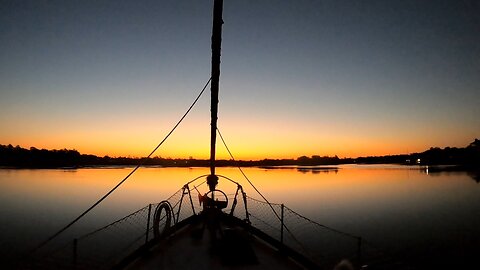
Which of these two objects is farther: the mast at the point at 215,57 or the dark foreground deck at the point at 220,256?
the dark foreground deck at the point at 220,256

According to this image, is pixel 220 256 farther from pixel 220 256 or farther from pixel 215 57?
pixel 215 57

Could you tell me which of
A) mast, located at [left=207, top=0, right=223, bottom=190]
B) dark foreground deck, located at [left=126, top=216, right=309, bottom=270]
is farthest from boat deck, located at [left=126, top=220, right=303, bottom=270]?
mast, located at [left=207, top=0, right=223, bottom=190]

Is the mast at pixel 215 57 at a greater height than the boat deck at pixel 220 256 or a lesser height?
greater

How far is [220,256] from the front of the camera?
9055mm

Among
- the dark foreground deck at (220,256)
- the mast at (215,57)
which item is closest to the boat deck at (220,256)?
the dark foreground deck at (220,256)

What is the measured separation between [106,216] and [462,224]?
40.9 m

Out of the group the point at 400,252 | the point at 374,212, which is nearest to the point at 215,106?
the point at 400,252

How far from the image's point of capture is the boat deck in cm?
831

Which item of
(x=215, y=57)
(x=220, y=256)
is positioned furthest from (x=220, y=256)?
(x=215, y=57)

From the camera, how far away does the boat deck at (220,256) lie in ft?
27.3

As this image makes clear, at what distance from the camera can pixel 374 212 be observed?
39.8m

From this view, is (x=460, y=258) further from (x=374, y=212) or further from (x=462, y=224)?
(x=374, y=212)

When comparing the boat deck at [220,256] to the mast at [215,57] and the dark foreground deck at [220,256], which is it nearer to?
the dark foreground deck at [220,256]

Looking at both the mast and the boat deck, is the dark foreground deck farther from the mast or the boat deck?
the mast
